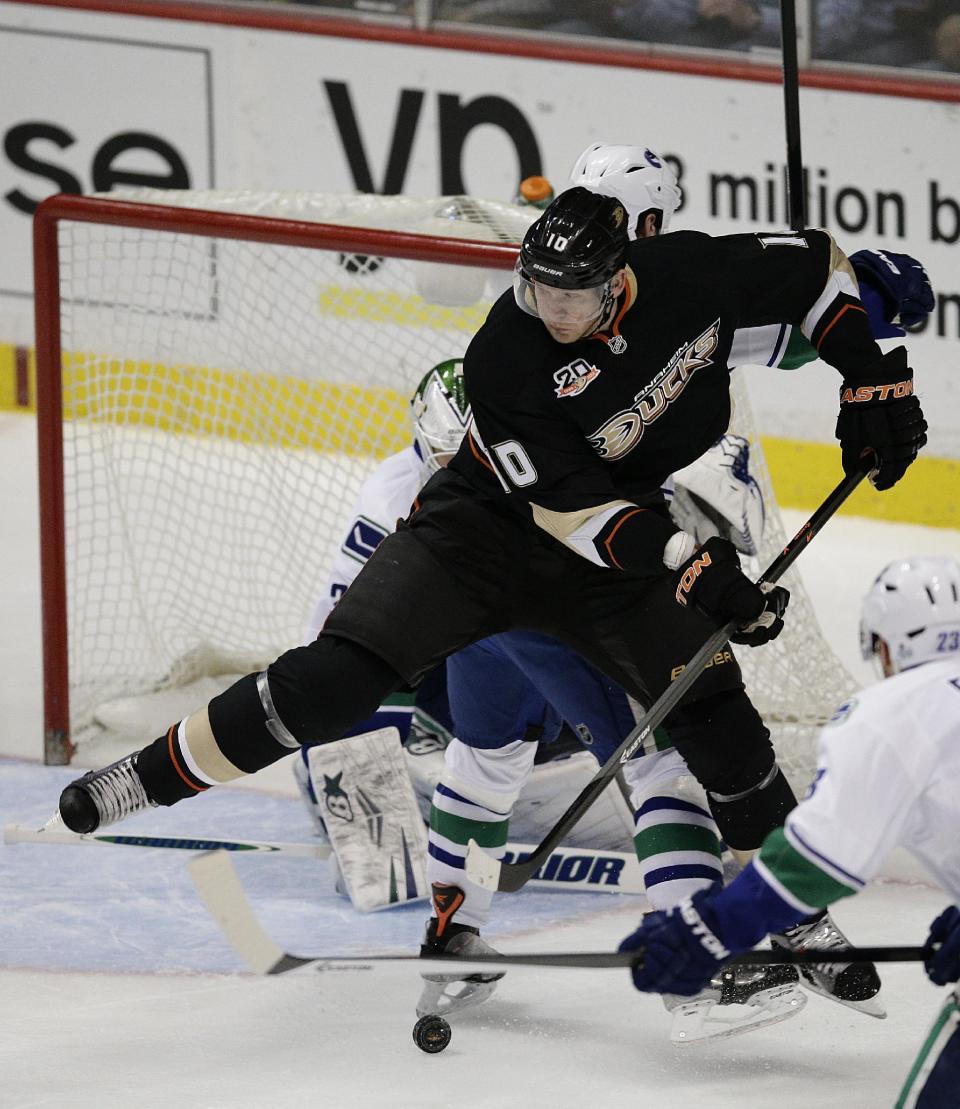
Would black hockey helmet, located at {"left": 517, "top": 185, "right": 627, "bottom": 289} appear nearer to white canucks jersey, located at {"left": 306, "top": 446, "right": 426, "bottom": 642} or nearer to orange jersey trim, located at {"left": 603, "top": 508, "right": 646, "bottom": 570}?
orange jersey trim, located at {"left": 603, "top": 508, "right": 646, "bottom": 570}

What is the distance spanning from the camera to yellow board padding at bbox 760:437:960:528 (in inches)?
223

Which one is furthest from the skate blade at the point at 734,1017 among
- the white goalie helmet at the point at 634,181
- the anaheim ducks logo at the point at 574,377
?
the white goalie helmet at the point at 634,181

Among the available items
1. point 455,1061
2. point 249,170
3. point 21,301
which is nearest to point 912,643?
point 455,1061

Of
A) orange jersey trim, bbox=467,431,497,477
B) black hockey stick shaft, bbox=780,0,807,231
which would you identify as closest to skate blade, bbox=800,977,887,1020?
orange jersey trim, bbox=467,431,497,477

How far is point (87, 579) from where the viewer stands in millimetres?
5039

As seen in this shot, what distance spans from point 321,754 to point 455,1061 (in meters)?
0.79

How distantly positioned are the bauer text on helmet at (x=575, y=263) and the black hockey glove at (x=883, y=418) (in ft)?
1.39

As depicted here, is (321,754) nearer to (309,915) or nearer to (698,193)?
(309,915)

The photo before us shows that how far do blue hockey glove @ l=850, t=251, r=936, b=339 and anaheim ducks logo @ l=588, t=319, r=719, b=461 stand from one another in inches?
14.7

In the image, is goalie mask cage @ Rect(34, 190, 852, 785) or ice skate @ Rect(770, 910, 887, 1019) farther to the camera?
goalie mask cage @ Rect(34, 190, 852, 785)

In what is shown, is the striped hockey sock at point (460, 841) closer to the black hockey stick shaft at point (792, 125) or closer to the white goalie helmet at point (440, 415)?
the white goalie helmet at point (440, 415)

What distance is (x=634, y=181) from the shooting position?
11.5 feet

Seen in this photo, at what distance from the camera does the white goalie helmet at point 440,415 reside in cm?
339

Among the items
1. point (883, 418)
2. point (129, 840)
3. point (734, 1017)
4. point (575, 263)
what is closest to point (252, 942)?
point (129, 840)
